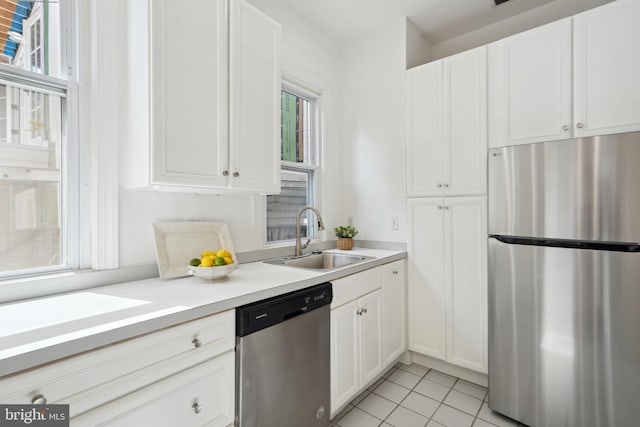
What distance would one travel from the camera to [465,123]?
223 cm

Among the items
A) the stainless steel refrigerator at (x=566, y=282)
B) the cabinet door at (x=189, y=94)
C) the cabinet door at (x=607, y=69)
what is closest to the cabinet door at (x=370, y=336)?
the stainless steel refrigerator at (x=566, y=282)

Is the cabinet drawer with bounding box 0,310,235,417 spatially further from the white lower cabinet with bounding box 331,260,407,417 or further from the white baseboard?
the white baseboard

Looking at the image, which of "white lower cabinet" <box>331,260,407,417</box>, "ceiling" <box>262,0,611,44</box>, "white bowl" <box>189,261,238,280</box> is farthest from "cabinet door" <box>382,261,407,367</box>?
"ceiling" <box>262,0,611,44</box>

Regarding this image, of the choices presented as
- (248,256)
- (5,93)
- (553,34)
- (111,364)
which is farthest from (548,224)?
(5,93)

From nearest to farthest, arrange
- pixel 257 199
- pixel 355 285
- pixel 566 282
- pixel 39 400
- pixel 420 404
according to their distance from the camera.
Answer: pixel 39 400 → pixel 566 282 → pixel 355 285 → pixel 420 404 → pixel 257 199

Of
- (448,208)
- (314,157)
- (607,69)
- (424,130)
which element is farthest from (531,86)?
(314,157)

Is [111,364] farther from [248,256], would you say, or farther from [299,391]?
[248,256]

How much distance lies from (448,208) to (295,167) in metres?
1.28

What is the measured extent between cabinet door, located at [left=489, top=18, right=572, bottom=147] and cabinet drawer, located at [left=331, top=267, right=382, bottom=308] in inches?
49.2

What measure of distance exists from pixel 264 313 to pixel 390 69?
92.8 inches

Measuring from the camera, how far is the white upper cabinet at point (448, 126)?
2.17 metres

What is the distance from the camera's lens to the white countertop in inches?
30.7

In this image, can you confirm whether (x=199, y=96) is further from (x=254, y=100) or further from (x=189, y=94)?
(x=254, y=100)

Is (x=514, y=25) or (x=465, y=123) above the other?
(x=514, y=25)
